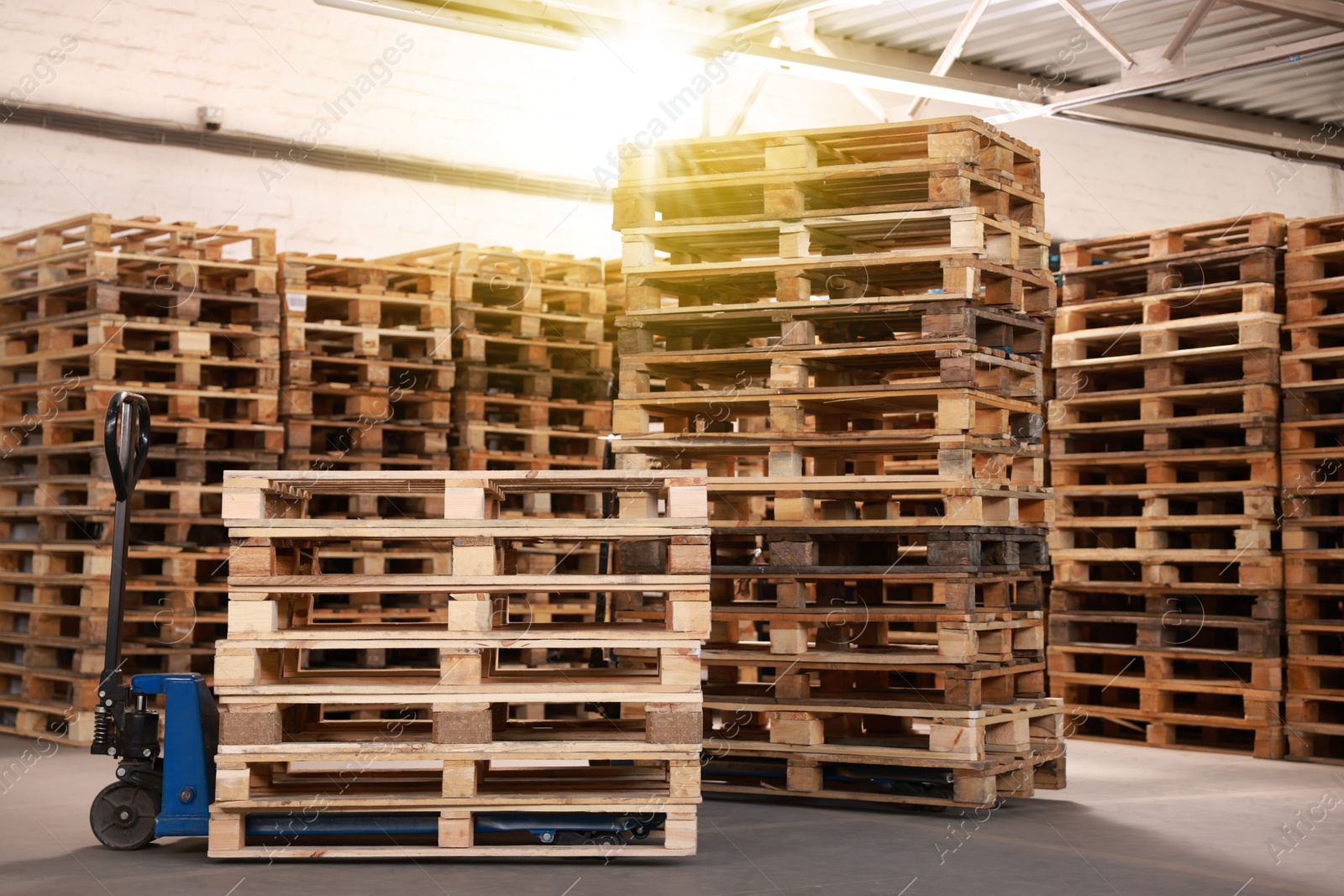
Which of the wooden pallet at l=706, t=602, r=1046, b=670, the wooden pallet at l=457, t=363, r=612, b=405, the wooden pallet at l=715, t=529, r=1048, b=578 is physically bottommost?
the wooden pallet at l=706, t=602, r=1046, b=670

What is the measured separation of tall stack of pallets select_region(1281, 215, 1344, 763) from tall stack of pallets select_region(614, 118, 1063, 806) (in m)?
2.64

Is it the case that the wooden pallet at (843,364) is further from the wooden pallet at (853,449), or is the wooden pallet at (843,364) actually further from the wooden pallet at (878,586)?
the wooden pallet at (878,586)

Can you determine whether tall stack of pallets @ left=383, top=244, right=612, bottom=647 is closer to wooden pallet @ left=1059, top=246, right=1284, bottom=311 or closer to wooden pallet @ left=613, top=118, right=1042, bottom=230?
wooden pallet @ left=613, top=118, right=1042, bottom=230

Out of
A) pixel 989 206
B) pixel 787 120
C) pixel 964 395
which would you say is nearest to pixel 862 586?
pixel 964 395

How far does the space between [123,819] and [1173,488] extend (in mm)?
7688

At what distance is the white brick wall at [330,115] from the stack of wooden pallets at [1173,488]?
466 cm

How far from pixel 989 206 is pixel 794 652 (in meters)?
2.89

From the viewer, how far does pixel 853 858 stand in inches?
259

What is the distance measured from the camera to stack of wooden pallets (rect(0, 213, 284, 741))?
1025 cm

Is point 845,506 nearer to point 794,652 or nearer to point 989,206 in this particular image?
point 794,652

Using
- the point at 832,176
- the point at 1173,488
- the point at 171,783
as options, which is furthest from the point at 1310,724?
the point at 171,783

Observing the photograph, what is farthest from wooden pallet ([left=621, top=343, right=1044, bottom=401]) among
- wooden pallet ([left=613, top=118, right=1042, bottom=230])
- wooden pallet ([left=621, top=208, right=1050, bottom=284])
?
wooden pallet ([left=613, top=118, right=1042, bottom=230])

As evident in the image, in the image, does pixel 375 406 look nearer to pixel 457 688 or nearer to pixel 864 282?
pixel 864 282

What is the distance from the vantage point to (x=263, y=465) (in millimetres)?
10773
